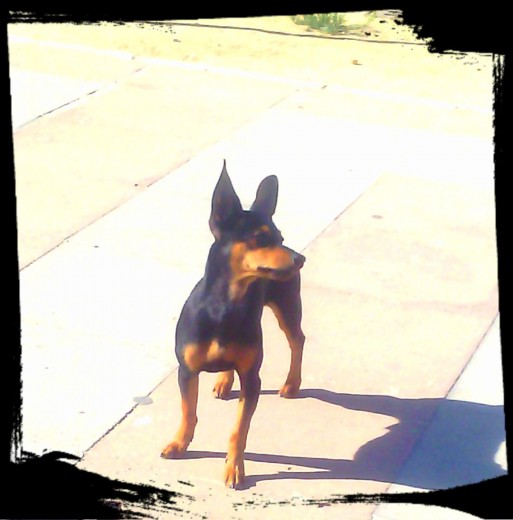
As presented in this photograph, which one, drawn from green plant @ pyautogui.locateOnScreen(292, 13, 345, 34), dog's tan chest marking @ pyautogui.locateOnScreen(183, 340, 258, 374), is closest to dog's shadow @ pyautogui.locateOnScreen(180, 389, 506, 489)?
dog's tan chest marking @ pyautogui.locateOnScreen(183, 340, 258, 374)

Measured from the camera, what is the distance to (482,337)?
267 inches

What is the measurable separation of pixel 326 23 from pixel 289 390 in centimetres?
833

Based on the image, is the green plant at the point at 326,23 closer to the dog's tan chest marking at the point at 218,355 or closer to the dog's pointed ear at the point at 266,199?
the dog's pointed ear at the point at 266,199

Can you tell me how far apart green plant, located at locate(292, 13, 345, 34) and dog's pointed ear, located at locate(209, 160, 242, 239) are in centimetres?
888

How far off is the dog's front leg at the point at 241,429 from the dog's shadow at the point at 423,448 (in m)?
0.09

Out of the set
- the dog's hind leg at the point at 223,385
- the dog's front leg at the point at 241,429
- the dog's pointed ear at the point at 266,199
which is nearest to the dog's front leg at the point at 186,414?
the dog's front leg at the point at 241,429

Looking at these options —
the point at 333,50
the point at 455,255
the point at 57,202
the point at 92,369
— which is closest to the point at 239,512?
the point at 92,369

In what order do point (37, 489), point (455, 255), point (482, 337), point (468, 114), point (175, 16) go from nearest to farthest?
point (175, 16), point (37, 489), point (482, 337), point (455, 255), point (468, 114)

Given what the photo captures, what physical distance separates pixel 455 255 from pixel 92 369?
2.94m

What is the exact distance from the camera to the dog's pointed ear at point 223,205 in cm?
489

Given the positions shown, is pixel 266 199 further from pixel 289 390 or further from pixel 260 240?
pixel 289 390

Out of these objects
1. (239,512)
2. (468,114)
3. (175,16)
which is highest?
(175,16)

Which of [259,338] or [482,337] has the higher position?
[259,338]

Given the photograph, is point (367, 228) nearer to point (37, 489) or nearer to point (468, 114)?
point (468, 114)
